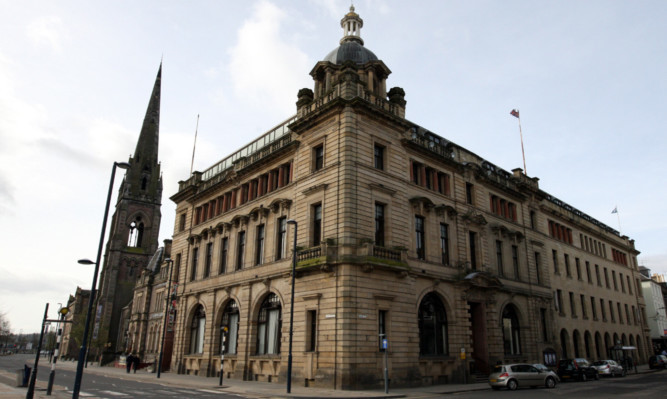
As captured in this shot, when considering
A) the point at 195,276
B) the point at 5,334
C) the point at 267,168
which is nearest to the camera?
the point at 267,168

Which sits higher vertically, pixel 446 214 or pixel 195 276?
pixel 446 214

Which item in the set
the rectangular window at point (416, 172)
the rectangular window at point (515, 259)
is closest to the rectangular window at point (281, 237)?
the rectangular window at point (416, 172)

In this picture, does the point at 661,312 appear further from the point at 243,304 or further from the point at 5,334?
the point at 5,334

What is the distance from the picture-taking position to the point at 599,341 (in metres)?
51.2

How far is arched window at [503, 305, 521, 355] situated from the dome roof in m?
24.0

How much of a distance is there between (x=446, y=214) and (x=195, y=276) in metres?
24.8

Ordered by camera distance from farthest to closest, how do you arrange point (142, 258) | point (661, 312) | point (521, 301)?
point (142, 258) < point (661, 312) < point (521, 301)

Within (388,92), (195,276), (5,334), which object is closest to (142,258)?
(195,276)

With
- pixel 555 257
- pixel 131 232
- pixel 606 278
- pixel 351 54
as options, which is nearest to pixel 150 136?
pixel 131 232

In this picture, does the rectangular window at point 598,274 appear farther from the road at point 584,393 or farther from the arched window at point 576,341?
the road at point 584,393

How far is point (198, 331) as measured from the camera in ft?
132

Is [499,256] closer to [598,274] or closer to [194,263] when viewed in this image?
[598,274]

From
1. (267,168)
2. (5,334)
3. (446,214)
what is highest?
(267,168)

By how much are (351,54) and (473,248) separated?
1841 cm
